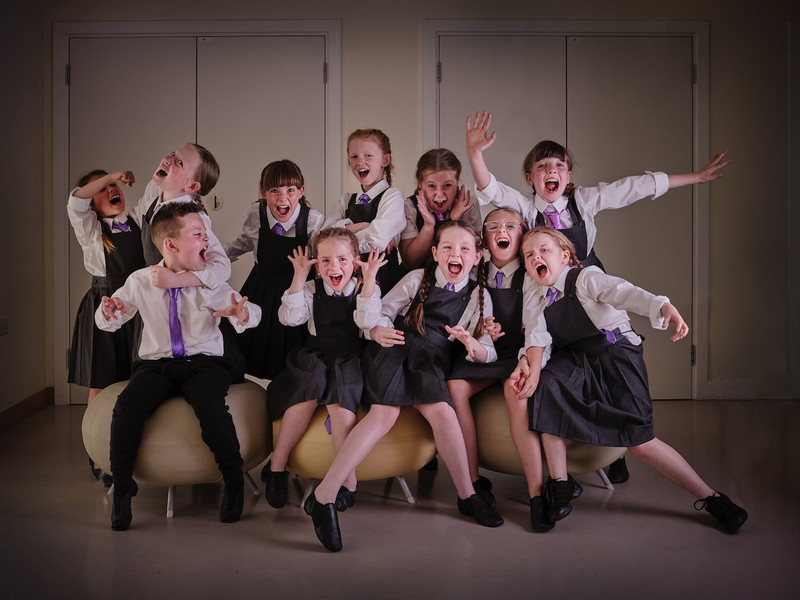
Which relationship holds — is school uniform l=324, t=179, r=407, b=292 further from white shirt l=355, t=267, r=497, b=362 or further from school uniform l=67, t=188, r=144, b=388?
school uniform l=67, t=188, r=144, b=388

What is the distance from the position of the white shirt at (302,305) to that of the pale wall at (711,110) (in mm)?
2088

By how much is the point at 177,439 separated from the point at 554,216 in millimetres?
1850

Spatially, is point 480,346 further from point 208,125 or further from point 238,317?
point 208,125

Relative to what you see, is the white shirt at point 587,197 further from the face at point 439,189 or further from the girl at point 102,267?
the girl at point 102,267

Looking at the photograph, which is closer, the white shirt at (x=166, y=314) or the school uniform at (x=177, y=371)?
the school uniform at (x=177, y=371)

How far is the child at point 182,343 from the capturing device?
2959mm

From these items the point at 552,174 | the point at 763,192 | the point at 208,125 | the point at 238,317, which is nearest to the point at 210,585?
the point at 238,317

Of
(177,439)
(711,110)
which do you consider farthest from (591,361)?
(711,110)

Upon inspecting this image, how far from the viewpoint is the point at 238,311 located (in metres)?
3.15

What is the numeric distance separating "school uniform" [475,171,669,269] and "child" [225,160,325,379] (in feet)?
2.64

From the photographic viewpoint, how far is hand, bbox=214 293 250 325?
314 cm

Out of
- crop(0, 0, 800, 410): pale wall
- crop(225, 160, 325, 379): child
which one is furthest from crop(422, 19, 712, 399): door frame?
crop(225, 160, 325, 379): child

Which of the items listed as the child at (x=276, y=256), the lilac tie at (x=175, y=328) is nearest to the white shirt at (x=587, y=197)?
the child at (x=276, y=256)

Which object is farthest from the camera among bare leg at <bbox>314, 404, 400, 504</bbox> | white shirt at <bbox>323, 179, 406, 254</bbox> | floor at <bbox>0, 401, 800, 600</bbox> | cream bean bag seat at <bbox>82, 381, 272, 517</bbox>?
white shirt at <bbox>323, 179, 406, 254</bbox>
